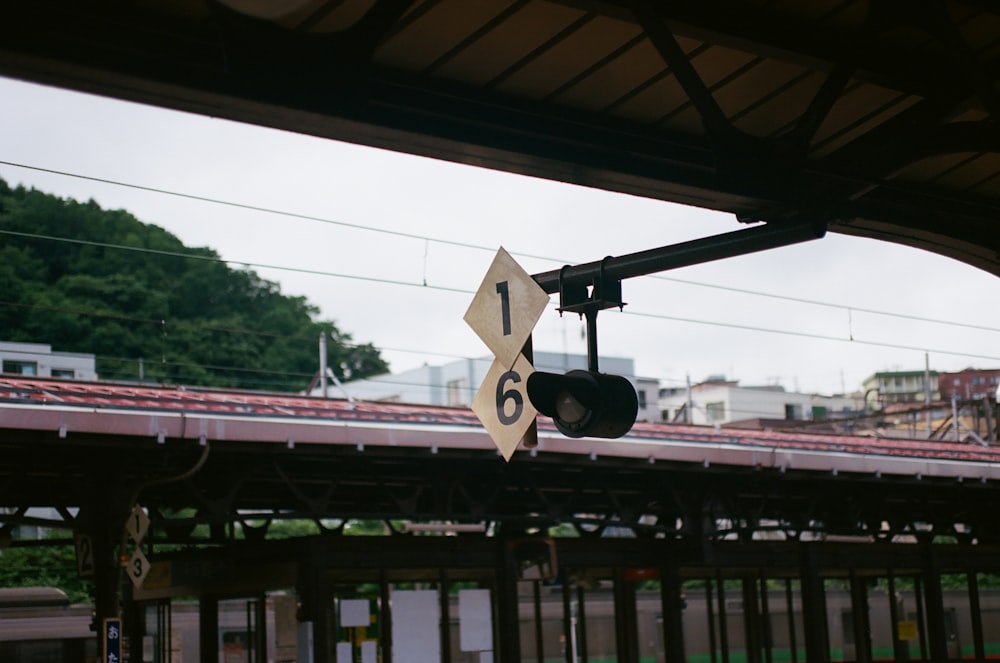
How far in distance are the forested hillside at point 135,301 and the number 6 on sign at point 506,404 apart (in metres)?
37.0

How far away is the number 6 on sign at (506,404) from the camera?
4.19m

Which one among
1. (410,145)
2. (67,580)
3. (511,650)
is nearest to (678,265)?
(410,145)

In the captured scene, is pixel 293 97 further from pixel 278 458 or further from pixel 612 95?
pixel 278 458

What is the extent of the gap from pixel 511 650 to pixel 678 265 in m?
10.5

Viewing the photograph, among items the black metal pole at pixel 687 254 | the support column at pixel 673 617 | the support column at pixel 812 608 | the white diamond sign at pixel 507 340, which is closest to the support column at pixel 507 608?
the support column at pixel 673 617

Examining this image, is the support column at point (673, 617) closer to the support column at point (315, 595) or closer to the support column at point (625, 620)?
the support column at point (625, 620)

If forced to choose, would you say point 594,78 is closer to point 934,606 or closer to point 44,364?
point 934,606

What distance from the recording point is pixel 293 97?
131 inches

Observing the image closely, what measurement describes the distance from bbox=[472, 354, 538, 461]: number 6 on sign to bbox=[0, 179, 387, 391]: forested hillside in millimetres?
36996

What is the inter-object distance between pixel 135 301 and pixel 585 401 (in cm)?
4618

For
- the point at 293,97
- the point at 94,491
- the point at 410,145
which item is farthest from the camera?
the point at 94,491

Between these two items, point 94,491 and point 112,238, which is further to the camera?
point 112,238

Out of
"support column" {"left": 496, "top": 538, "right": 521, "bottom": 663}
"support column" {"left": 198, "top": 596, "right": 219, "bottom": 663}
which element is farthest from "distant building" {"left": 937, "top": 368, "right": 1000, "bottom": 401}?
"support column" {"left": 198, "top": 596, "right": 219, "bottom": 663}

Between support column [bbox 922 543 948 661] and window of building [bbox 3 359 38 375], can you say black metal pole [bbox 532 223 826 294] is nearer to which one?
support column [bbox 922 543 948 661]
